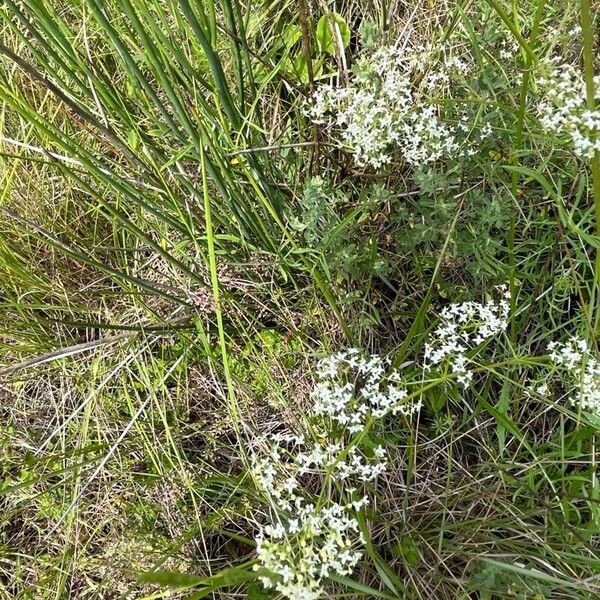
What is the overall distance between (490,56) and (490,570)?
46.4 inches

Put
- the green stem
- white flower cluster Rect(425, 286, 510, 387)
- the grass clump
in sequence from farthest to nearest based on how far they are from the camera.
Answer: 1. the grass clump
2. white flower cluster Rect(425, 286, 510, 387)
3. the green stem

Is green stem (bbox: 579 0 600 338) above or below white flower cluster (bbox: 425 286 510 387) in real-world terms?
above

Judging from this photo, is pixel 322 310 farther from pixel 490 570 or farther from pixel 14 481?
pixel 14 481

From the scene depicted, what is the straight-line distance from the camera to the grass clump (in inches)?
52.7

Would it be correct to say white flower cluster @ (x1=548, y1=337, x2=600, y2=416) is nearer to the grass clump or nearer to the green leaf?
the grass clump

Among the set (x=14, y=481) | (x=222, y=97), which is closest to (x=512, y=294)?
(x=222, y=97)

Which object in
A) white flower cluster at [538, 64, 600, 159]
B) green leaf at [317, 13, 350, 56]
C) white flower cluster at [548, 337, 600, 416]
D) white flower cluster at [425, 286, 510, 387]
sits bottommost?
white flower cluster at [548, 337, 600, 416]

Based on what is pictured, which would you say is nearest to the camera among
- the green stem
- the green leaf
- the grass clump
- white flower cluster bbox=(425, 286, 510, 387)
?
the green stem

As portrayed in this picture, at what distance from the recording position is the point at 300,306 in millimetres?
1624

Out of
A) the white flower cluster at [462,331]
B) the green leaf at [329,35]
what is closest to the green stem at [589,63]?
the white flower cluster at [462,331]

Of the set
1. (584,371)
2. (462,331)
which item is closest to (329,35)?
(462,331)

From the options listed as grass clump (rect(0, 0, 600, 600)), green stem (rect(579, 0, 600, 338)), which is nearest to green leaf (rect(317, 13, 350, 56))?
grass clump (rect(0, 0, 600, 600))

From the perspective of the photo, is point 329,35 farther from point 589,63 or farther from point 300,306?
point 589,63

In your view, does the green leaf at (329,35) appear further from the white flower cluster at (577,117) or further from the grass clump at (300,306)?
the white flower cluster at (577,117)
